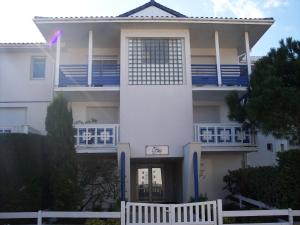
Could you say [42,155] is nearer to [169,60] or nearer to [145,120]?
[145,120]

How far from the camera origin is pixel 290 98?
397 inches

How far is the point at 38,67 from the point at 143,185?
8290 mm

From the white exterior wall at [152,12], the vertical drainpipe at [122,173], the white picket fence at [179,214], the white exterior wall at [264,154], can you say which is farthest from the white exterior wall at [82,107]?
the white picket fence at [179,214]

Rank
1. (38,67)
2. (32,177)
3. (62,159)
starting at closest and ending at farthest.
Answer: (62,159), (32,177), (38,67)

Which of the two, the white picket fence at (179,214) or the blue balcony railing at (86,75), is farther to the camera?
the blue balcony railing at (86,75)

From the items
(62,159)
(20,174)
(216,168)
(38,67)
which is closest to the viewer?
(20,174)

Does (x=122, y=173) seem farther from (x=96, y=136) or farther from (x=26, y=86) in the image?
(x=26, y=86)

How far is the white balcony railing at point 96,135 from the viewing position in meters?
15.8

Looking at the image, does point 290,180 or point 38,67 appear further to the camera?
point 38,67

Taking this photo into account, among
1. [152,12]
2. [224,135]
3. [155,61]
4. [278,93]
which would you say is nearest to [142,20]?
[155,61]

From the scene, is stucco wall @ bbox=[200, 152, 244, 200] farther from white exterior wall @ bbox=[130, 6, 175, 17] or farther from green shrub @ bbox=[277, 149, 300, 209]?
white exterior wall @ bbox=[130, 6, 175, 17]

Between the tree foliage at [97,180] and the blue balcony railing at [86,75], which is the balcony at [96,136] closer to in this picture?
the tree foliage at [97,180]

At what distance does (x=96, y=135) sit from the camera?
15.9m

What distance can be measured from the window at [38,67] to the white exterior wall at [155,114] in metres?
4.97
